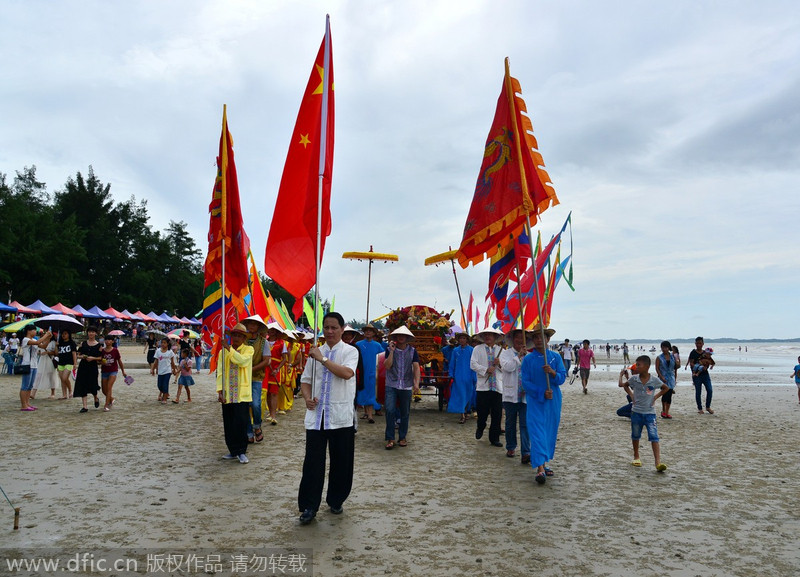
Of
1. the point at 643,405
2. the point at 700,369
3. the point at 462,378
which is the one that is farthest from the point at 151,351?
the point at 643,405

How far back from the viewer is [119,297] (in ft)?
190

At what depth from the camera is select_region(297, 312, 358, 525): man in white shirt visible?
5258 millimetres

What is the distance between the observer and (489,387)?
9531 millimetres

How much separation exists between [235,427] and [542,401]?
418cm

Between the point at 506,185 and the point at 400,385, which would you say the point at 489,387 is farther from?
the point at 506,185

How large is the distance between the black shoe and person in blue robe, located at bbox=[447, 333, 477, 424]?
7283 millimetres

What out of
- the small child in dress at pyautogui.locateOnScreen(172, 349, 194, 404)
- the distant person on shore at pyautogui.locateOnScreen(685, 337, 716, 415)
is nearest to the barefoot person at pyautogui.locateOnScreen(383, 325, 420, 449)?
the small child in dress at pyautogui.locateOnScreen(172, 349, 194, 404)

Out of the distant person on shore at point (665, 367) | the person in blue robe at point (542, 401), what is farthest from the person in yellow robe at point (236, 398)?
the distant person on shore at point (665, 367)

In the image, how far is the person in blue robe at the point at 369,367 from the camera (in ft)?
36.2

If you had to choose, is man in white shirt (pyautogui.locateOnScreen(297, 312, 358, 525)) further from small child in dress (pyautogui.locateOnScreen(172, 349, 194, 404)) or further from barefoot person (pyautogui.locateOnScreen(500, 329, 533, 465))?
small child in dress (pyautogui.locateOnScreen(172, 349, 194, 404))

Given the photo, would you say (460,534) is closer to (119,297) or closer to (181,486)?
(181,486)

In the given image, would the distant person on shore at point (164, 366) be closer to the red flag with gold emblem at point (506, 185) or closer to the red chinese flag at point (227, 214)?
the red chinese flag at point (227, 214)

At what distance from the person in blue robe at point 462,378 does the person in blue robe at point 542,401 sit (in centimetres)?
498

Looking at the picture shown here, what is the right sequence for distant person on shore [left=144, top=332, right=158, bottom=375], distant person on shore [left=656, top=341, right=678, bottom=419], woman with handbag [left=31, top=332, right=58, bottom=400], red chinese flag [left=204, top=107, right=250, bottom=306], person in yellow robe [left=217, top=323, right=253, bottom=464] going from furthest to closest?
distant person on shore [left=144, top=332, right=158, bottom=375]
woman with handbag [left=31, top=332, right=58, bottom=400]
distant person on shore [left=656, top=341, right=678, bottom=419]
red chinese flag [left=204, top=107, right=250, bottom=306]
person in yellow robe [left=217, top=323, right=253, bottom=464]
